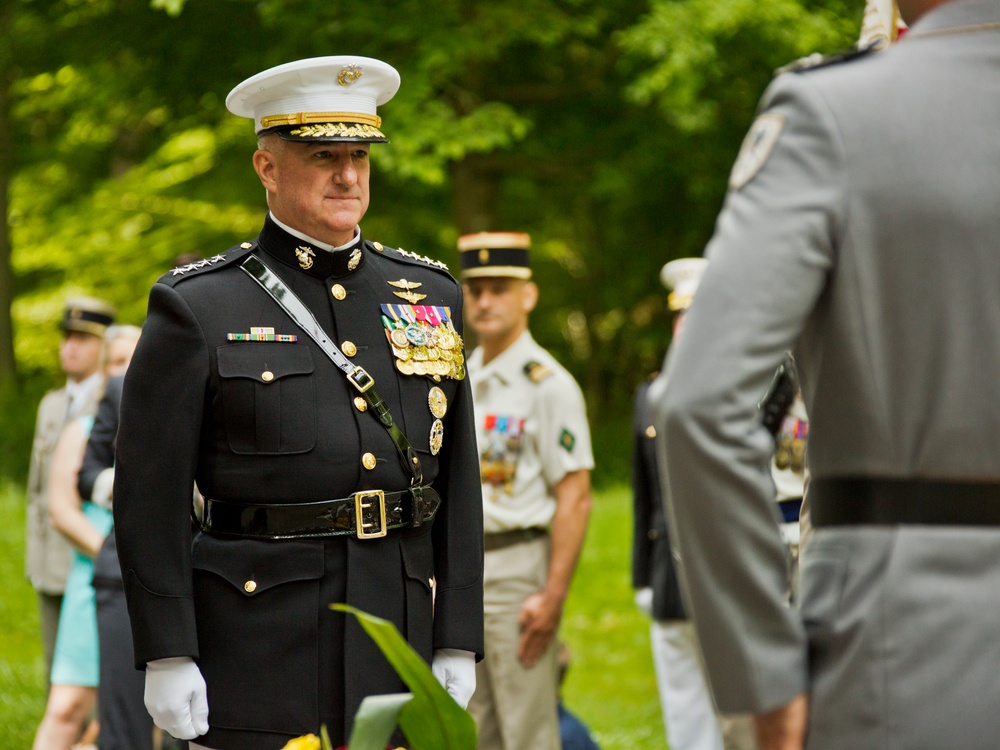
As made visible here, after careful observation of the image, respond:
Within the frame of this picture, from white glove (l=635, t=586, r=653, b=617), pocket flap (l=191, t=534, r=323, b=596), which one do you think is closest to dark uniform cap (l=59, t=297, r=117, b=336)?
white glove (l=635, t=586, r=653, b=617)

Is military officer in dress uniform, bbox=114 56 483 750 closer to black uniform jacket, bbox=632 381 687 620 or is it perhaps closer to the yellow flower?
the yellow flower

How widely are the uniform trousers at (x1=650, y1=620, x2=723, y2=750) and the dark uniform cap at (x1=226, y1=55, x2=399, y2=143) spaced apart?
3.68 m

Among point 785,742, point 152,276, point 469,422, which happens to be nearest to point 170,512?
point 469,422

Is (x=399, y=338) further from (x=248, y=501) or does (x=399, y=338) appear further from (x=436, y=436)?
(x=248, y=501)

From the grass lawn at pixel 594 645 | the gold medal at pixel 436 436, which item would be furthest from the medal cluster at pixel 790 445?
the grass lawn at pixel 594 645

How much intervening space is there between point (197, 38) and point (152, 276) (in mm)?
4078

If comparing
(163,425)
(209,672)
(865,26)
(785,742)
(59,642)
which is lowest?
(59,642)

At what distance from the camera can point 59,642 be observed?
6.23 m

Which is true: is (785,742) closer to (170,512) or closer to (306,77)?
(170,512)

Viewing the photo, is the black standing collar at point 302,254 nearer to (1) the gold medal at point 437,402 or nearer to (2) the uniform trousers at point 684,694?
(1) the gold medal at point 437,402

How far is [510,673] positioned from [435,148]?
6.25 meters

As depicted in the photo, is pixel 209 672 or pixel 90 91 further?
pixel 90 91

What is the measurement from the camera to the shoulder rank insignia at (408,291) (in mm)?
3609

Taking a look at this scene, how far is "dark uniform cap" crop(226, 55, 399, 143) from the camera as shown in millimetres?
3420
